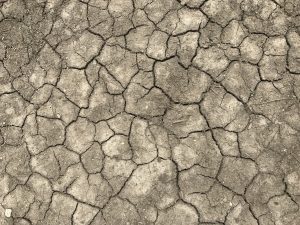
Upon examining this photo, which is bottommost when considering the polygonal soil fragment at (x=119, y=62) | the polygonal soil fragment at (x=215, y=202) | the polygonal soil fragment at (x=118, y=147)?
the polygonal soil fragment at (x=215, y=202)

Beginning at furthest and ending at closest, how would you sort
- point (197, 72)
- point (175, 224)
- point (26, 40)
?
point (26, 40)
point (197, 72)
point (175, 224)

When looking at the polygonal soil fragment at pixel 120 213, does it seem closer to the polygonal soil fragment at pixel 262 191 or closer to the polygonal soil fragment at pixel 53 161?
the polygonal soil fragment at pixel 53 161

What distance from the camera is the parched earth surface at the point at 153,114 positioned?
3621 mm

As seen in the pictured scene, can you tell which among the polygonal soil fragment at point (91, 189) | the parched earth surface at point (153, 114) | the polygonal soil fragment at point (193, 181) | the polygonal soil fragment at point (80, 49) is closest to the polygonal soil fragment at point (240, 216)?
the parched earth surface at point (153, 114)

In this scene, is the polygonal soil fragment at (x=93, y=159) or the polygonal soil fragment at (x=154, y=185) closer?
the polygonal soil fragment at (x=154, y=185)

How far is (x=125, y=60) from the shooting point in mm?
4000

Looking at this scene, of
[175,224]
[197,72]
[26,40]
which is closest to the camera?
[175,224]

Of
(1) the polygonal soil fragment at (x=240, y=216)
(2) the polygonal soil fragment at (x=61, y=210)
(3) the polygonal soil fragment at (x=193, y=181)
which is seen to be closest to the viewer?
(1) the polygonal soil fragment at (x=240, y=216)

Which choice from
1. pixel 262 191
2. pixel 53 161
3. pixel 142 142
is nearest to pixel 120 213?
pixel 142 142

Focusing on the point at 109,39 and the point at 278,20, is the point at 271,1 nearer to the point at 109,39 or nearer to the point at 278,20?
the point at 278,20

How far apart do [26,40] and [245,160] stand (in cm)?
220

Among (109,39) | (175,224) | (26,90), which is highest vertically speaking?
(109,39)

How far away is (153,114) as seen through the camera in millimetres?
3836

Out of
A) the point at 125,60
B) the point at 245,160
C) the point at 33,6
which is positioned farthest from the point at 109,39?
the point at 245,160
